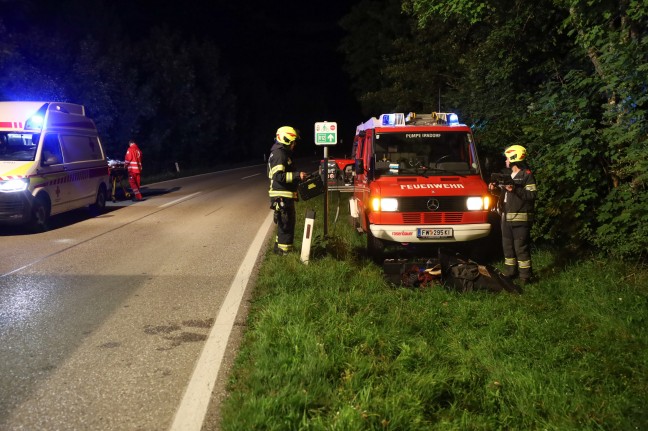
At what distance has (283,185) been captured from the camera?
805cm

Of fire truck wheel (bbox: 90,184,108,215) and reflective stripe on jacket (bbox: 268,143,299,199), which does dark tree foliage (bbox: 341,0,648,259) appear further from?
fire truck wheel (bbox: 90,184,108,215)

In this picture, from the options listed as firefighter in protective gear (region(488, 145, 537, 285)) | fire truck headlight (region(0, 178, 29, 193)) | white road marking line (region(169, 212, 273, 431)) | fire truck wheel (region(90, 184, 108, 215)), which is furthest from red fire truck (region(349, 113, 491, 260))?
fire truck wheel (region(90, 184, 108, 215))

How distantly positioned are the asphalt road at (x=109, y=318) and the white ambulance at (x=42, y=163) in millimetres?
606

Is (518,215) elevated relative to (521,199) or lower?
lower

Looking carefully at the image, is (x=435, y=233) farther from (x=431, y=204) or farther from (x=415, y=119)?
(x=415, y=119)

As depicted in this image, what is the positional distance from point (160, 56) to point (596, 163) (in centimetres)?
3471

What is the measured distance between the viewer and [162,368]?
4.32 m

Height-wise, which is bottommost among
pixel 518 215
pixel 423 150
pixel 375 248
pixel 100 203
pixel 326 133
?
Result: pixel 100 203

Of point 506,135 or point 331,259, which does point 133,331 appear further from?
point 506,135

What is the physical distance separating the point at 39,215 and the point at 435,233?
313 inches

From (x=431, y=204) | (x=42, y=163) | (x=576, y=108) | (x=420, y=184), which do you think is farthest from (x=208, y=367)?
(x=42, y=163)

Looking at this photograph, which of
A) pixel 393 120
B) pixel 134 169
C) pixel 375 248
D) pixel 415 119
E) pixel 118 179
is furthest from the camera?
pixel 118 179

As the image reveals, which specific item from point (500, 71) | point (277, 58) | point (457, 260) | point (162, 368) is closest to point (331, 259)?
point (457, 260)

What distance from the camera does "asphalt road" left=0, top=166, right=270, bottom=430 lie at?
3.73 m
